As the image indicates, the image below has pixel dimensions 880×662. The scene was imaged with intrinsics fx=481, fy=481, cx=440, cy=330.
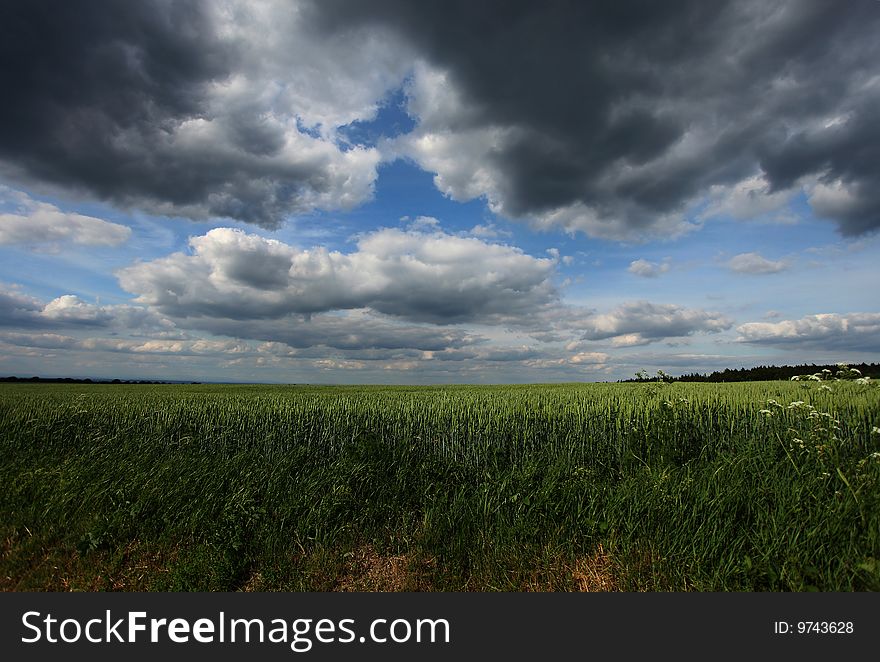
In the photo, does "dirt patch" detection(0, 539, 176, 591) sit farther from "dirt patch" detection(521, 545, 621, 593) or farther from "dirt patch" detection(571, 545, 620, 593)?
"dirt patch" detection(571, 545, 620, 593)

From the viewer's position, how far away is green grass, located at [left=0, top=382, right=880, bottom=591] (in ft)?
17.7

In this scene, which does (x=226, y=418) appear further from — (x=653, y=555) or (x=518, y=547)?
(x=653, y=555)

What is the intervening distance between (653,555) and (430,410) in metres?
8.82

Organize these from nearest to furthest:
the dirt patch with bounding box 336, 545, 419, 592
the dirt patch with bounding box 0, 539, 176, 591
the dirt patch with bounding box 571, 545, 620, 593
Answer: the dirt patch with bounding box 571, 545, 620, 593 → the dirt patch with bounding box 336, 545, 419, 592 → the dirt patch with bounding box 0, 539, 176, 591

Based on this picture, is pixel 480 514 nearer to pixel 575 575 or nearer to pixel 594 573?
pixel 575 575

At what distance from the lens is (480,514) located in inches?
276

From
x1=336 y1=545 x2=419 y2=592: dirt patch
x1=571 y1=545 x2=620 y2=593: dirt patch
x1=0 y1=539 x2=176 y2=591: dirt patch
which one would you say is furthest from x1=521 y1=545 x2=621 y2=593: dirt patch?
x1=0 y1=539 x2=176 y2=591: dirt patch

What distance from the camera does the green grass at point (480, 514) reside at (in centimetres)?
540

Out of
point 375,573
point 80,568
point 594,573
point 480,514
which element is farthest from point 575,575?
point 80,568

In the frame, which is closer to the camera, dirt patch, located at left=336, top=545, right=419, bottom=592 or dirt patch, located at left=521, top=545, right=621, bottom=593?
dirt patch, located at left=521, top=545, right=621, bottom=593

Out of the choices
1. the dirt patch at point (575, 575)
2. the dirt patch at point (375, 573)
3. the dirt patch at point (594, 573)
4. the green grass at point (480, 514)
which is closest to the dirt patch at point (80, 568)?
the green grass at point (480, 514)

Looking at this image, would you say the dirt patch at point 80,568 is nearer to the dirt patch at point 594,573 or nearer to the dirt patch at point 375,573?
the dirt patch at point 375,573

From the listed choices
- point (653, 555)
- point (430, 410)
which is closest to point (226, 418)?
point (430, 410)

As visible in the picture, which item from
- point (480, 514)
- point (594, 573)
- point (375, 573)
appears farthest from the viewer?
point (480, 514)
